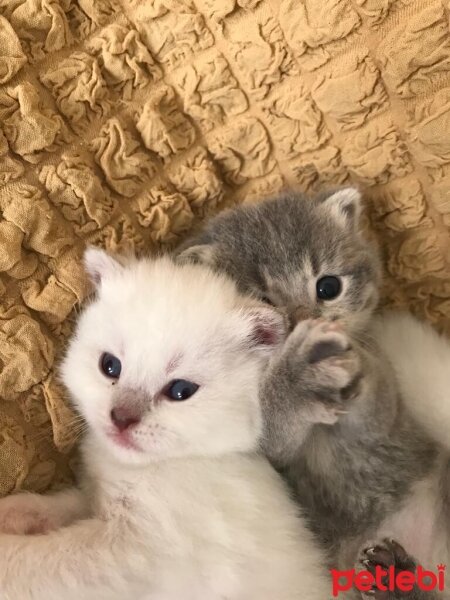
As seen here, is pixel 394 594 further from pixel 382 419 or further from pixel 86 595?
pixel 86 595

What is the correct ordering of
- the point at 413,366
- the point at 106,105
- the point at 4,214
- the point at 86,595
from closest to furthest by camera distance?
the point at 86,595
the point at 4,214
the point at 106,105
the point at 413,366

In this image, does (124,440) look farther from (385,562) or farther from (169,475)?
(385,562)

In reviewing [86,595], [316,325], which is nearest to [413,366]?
[316,325]

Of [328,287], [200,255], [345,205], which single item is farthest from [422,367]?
[200,255]

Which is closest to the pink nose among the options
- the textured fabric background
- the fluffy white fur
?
the textured fabric background

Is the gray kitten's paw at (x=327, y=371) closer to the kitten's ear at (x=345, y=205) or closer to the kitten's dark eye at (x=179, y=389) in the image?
the kitten's dark eye at (x=179, y=389)

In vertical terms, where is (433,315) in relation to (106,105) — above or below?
below

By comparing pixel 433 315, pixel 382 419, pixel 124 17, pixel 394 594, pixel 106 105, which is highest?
pixel 124 17
